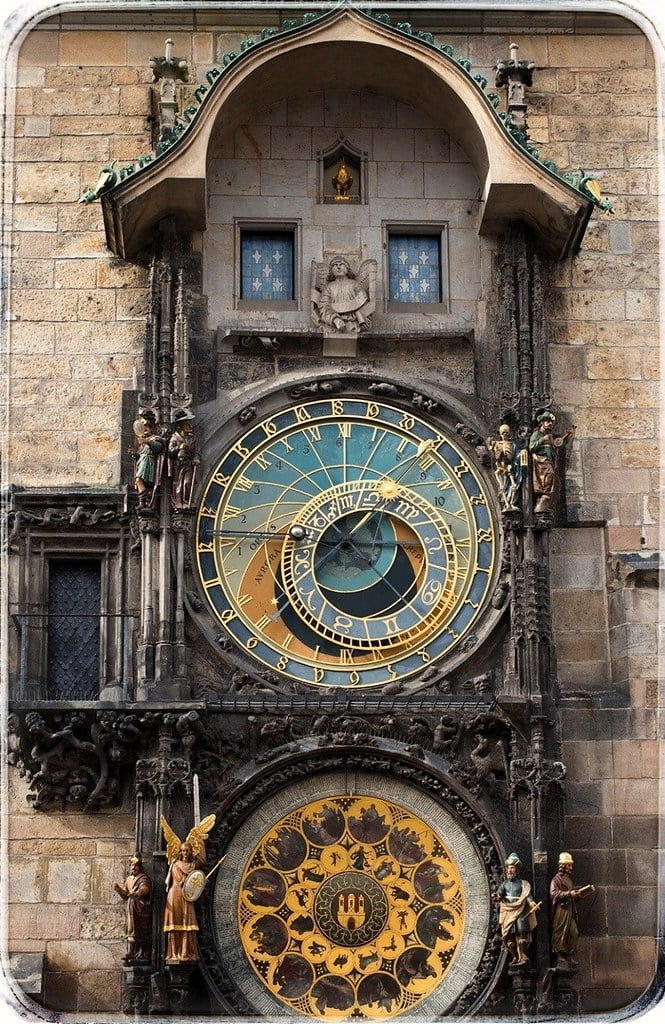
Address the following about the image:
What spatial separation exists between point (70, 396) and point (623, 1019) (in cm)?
481

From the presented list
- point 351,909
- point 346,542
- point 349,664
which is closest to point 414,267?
point 346,542

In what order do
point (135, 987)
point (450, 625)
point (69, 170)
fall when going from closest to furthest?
point (135, 987)
point (450, 625)
point (69, 170)

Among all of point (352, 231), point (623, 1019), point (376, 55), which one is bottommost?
point (623, 1019)

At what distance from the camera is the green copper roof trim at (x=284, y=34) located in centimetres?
1498

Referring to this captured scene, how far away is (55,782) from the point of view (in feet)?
46.9

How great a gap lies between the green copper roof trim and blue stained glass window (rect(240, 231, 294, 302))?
811mm

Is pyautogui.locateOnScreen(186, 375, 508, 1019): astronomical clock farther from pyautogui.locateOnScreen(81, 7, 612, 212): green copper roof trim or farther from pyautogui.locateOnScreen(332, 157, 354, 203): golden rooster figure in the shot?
pyautogui.locateOnScreen(81, 7, 612, 212): green copper roof trim

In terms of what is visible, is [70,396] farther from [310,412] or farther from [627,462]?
[627,462]

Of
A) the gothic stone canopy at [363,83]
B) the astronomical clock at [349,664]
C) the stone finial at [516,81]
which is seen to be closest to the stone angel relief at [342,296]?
the astronomical clock at [349,664]

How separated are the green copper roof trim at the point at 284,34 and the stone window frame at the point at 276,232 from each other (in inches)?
27.5

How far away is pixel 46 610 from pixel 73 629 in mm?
189

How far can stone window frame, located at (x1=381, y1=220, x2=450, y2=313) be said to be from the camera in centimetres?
1546

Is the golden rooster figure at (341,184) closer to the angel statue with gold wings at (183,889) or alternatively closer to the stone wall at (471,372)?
the stone wall at (471,372)

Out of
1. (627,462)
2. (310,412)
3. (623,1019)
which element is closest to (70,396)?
(310,412)
